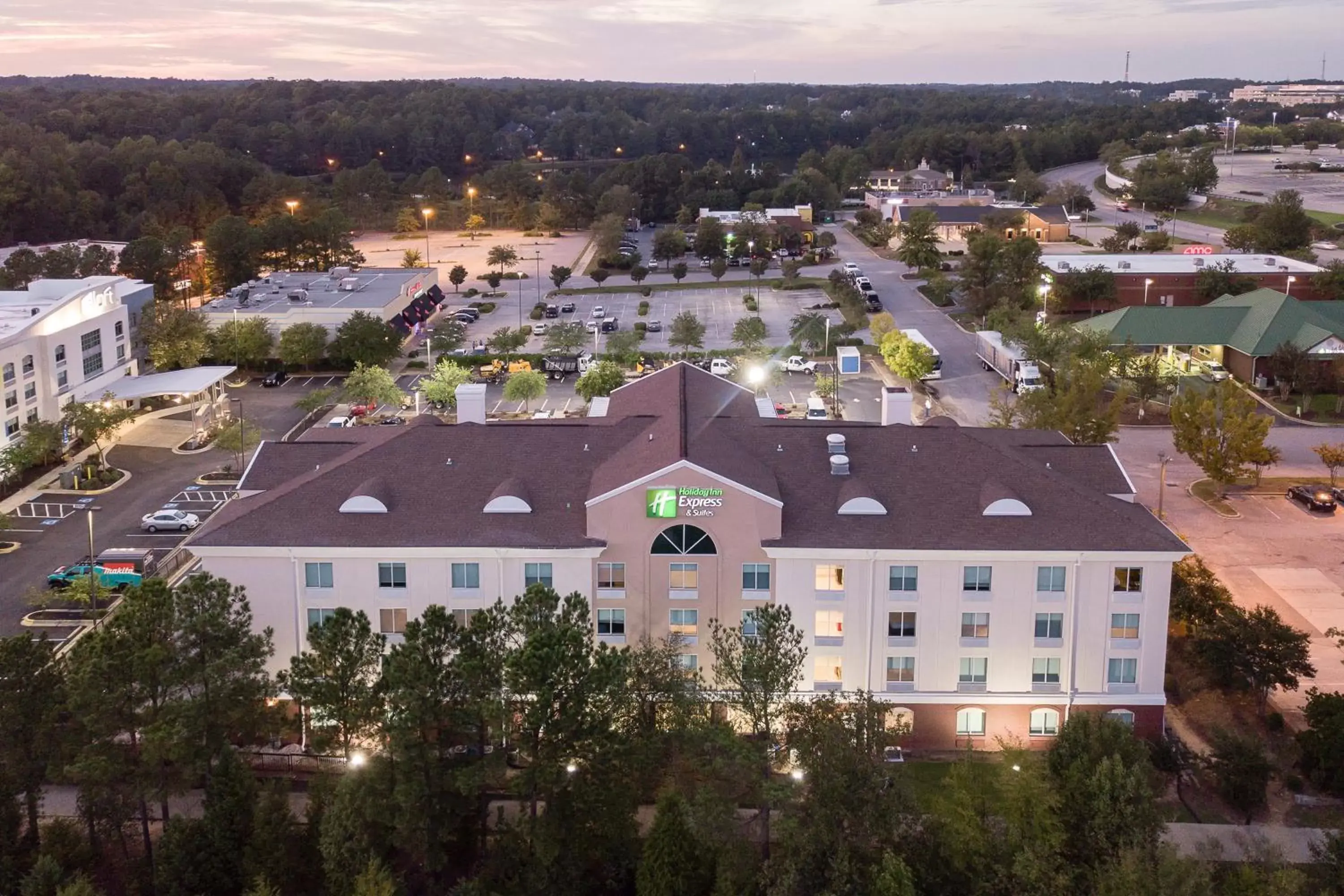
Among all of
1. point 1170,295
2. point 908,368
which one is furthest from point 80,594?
point 1170,295

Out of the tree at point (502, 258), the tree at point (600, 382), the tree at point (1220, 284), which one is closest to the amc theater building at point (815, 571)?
the tree at point (600, 382)

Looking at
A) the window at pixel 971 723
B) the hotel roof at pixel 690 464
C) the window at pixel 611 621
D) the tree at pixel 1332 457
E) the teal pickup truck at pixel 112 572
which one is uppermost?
the hotel roof at pixel 690 464

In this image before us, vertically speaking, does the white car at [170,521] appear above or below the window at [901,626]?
below

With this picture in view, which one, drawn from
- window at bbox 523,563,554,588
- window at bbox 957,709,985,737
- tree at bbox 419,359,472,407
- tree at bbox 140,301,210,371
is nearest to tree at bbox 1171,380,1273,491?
window at bbox 957,709,985,737

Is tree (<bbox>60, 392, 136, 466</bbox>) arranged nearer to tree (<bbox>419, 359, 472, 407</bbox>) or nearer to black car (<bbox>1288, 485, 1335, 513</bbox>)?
tree (<bbox>419, 359, 472, 407</bbox>)

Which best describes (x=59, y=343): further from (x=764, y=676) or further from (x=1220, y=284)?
(x=1220, y=284)

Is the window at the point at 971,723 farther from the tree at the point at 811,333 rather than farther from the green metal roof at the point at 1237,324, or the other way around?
the tree at the point at 811,333
